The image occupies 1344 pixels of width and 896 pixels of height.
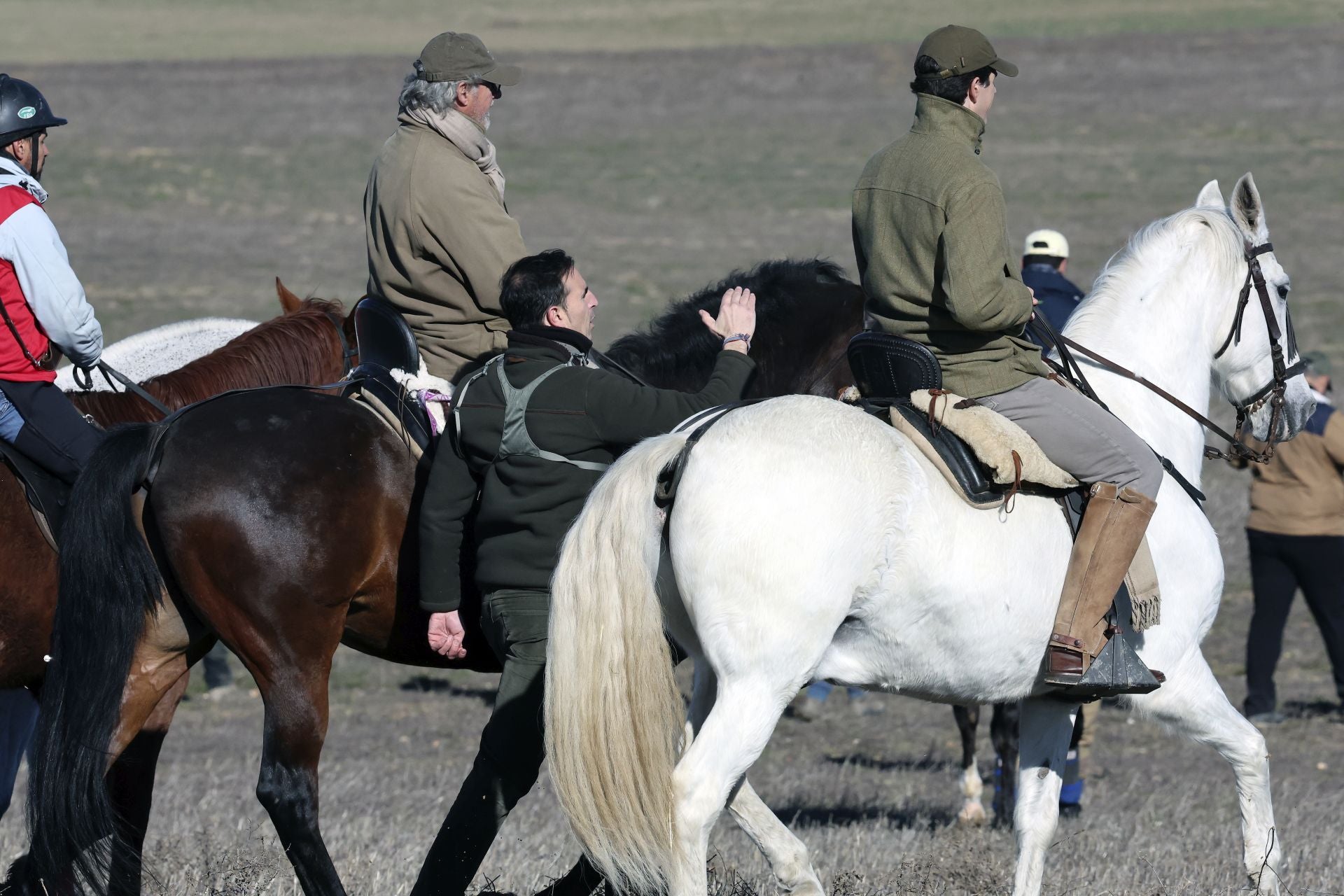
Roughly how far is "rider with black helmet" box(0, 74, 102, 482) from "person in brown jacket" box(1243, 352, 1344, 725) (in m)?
7.97

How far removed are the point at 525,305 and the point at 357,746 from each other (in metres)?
5.99

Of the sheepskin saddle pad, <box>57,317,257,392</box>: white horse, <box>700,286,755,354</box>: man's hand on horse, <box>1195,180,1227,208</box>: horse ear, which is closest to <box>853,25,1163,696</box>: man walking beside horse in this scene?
the sheepskin saddle pad

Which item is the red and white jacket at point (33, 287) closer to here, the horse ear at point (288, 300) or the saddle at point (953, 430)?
the horse ear at point (288, 300)

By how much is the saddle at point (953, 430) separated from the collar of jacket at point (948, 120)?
0.62 m

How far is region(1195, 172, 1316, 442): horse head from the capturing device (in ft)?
18.2

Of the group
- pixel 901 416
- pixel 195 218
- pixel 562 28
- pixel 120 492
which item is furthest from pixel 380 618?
pixel 562 28

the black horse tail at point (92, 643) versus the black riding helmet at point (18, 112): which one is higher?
the black riding helmet at point (18, 112)

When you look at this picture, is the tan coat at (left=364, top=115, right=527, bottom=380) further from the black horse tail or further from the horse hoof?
the horse hoof

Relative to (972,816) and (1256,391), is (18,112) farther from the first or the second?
(972,816)

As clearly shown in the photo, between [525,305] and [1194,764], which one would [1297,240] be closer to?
[1194,764]

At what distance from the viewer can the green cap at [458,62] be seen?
5.57 m

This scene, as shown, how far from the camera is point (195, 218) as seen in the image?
112ft

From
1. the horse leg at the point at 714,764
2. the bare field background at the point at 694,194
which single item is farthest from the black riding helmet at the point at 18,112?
the horse leg at the point at 714,764

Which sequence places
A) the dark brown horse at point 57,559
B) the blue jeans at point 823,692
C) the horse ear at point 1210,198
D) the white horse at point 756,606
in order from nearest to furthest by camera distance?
the white horse at point 756,606, the dark brown horse at point 57,559, the horse ear at point 1210,198, the blue jeans at point 823,692
